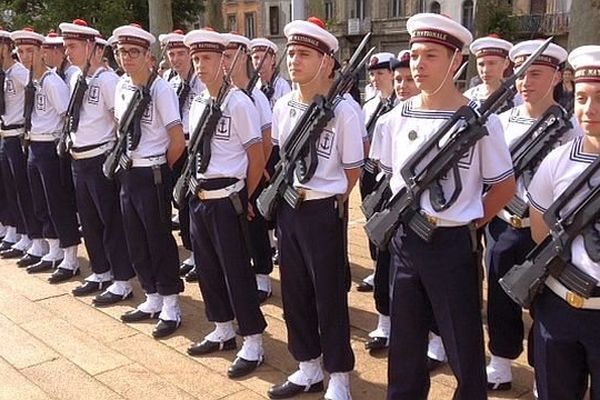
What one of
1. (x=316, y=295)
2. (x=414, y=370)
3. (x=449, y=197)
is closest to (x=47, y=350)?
(x=316, y=295)

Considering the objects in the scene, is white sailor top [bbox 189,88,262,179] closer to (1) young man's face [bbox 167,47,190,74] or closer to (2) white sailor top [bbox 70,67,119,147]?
(2) white sailor top [bbox 70,67,119,147]

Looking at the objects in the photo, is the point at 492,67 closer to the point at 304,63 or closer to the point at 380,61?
the point at 380,61

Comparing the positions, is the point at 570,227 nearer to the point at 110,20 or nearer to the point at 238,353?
the point at 238,353

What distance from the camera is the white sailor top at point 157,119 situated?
458 centimetres

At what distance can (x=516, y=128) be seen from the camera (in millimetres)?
3818

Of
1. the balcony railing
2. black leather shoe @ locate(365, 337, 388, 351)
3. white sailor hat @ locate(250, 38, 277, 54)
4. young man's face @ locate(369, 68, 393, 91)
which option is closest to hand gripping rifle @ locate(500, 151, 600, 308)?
black leather shoe @ locate(365, 337, 388, 351)

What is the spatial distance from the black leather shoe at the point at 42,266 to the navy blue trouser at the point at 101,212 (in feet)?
3.52

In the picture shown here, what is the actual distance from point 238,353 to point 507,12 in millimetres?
26490

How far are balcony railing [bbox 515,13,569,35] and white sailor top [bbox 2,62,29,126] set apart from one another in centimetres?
2639

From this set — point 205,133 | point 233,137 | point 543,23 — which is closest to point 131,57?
point 205,133

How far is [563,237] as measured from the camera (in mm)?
2477

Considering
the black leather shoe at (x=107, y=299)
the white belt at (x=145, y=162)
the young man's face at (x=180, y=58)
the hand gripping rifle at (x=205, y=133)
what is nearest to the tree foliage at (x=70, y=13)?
the young man's face at (x=180, y=58)

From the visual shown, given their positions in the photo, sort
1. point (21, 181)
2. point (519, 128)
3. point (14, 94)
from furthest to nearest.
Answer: point (21, 181) → point (14, 94) → point (519, 128)

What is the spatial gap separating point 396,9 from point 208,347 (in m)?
33.8
